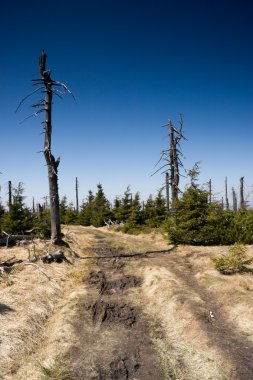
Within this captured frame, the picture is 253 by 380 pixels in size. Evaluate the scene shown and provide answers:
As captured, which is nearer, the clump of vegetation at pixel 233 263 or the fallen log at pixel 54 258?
the clump of vegetation at pixel 233 263

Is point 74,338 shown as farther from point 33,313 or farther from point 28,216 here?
point 28,216

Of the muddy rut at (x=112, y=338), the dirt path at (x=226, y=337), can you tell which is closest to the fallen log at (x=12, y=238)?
the muddy rut at (x=112, y=338)

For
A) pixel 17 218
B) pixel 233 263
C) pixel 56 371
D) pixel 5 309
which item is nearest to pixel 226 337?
pixel 56 371

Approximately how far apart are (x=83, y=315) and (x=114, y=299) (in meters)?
1.69

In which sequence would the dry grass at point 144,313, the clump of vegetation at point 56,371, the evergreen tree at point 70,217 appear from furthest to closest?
the evergreen tree at point 70,217 → the dry grass at point 144,313 → the clump of vegetation at point 56,371

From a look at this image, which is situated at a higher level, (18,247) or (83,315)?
(18,247)

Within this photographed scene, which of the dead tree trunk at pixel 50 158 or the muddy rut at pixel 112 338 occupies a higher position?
the dead tree trunk at pixel 50 158

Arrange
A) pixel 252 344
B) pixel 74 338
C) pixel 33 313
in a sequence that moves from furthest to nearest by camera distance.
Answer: pixel 33 313 < pixel 74 338 < pixel 252 344

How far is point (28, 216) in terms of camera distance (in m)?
25.0

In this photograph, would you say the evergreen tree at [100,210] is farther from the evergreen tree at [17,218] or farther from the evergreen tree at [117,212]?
the evergreen tree at [17,218]

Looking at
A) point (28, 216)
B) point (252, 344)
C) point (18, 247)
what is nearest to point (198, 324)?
point (252, 344)

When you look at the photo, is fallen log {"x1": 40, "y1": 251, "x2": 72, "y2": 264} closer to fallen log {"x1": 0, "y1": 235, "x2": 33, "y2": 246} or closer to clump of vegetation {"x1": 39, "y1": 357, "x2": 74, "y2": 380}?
fallen log {"x1": 0, "y1": 235, "x2": 33, "y2": 246}

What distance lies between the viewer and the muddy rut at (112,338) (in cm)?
660

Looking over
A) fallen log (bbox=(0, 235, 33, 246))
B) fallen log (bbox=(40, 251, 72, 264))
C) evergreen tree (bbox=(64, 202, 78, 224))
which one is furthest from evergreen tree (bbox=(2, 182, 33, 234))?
evergreen tree (bbox=(64, 202, 78, 224))
